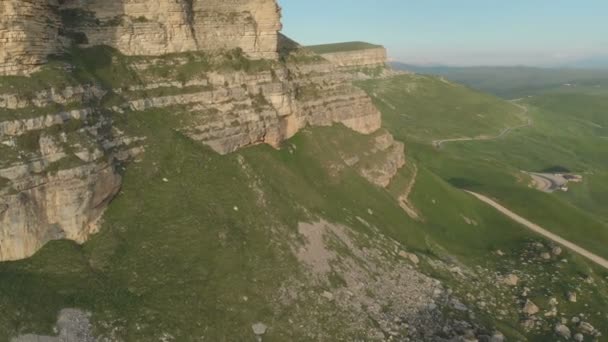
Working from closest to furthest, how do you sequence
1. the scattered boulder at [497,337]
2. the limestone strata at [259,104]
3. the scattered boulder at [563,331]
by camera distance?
the scattered boulder at [497,337]
the scattered boulder at [563,331]
the limestone strata at [259,104]

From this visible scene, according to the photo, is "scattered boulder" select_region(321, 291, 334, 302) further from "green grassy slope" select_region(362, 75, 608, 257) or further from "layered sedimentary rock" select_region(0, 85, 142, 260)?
"green grassy slope" select_region(362, 75, 608, 257)

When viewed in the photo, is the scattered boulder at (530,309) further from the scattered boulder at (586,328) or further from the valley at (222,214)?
the scattered boulder at (586,328)

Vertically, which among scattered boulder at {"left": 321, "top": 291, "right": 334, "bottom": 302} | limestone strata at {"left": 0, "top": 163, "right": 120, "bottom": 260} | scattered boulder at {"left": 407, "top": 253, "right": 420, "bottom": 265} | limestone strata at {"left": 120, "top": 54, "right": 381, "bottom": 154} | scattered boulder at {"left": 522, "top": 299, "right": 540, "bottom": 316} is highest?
limestone strata at {"left": 120, "top": 54, "right": 381, "bottom": 154}

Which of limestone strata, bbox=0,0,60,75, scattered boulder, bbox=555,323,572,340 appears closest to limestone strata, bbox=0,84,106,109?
limestone strata, bbox=0,0,60,75

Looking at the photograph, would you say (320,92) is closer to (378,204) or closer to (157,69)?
(378,204)

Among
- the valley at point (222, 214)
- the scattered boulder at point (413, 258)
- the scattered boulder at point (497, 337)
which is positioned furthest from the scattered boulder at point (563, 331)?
the scattered boulder at point (413, 258)

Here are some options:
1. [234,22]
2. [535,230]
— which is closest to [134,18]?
[234,22]

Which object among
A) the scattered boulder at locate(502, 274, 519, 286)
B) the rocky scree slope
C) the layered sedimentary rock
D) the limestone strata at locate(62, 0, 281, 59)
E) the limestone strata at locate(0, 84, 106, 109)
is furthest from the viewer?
the scattered boulder at locate(502, 274, 519, 286)
